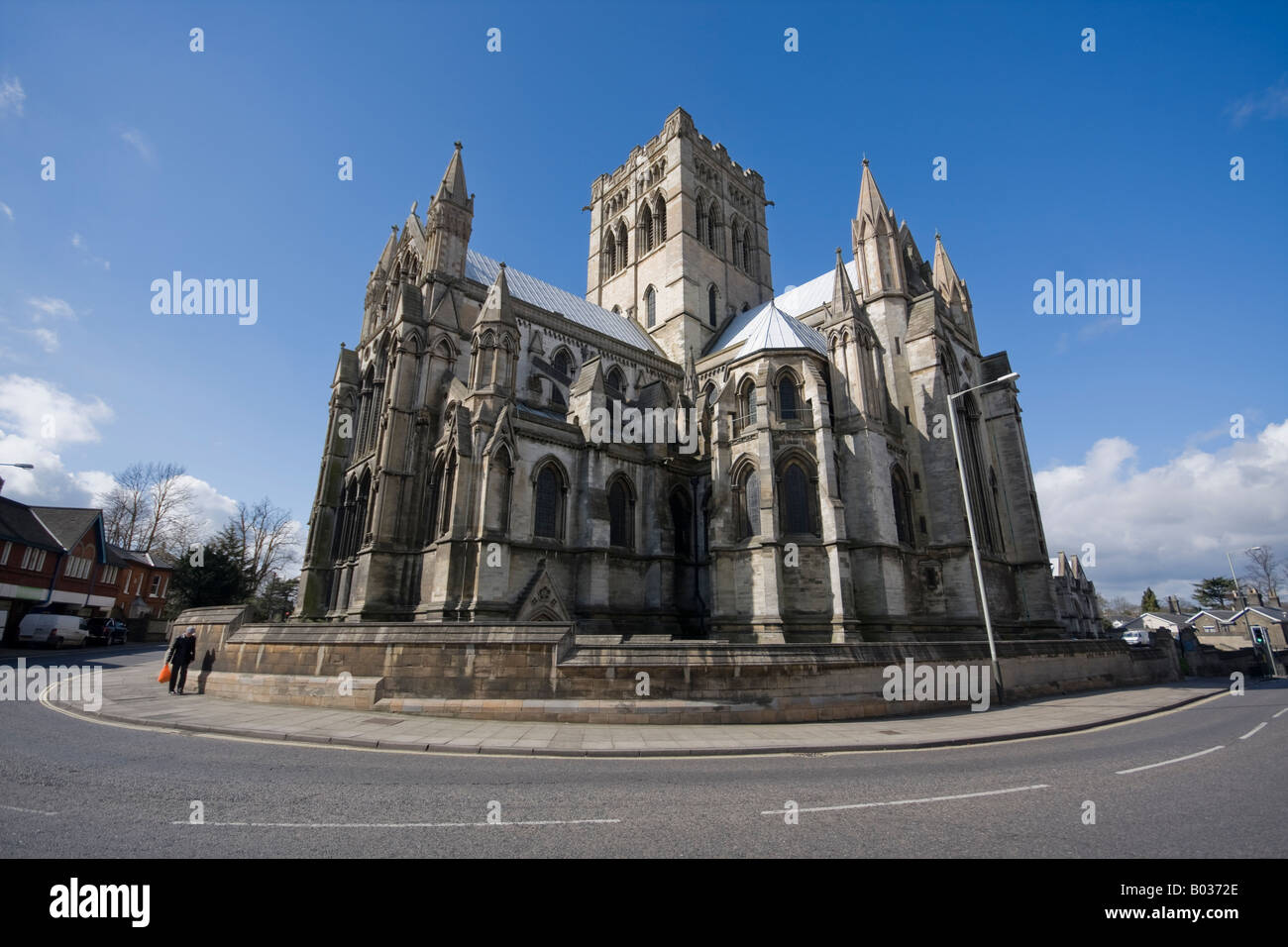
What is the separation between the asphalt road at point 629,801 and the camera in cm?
494

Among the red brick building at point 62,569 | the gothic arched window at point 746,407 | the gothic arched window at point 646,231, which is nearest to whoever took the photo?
the gothic arched window at point 746,407

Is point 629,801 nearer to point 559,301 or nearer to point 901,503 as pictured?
point 901,503

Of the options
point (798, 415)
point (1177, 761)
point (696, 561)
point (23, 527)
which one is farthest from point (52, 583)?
point (1177, 761)

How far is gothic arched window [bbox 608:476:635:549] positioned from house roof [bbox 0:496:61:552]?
35.9 metres

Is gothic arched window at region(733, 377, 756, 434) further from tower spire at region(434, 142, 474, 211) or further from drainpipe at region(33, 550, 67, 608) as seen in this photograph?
drainpipe at region(33, 550, 67, 608)

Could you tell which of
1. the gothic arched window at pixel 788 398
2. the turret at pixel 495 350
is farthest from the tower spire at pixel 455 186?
the gothic arched window at pixel 788 398

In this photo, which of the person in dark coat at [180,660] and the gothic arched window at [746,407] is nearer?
the person in dark coat at [180,660]

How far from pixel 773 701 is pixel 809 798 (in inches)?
281

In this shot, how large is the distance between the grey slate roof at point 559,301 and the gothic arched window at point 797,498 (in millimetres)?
13782

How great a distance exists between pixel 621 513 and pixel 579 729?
14.2 m

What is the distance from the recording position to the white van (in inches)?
1254

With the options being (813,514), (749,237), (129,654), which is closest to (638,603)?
(813,514)

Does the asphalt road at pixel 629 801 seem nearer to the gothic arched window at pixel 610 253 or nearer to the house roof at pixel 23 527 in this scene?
the house roof at pixel 23 527

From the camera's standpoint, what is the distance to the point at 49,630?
3203 cm
